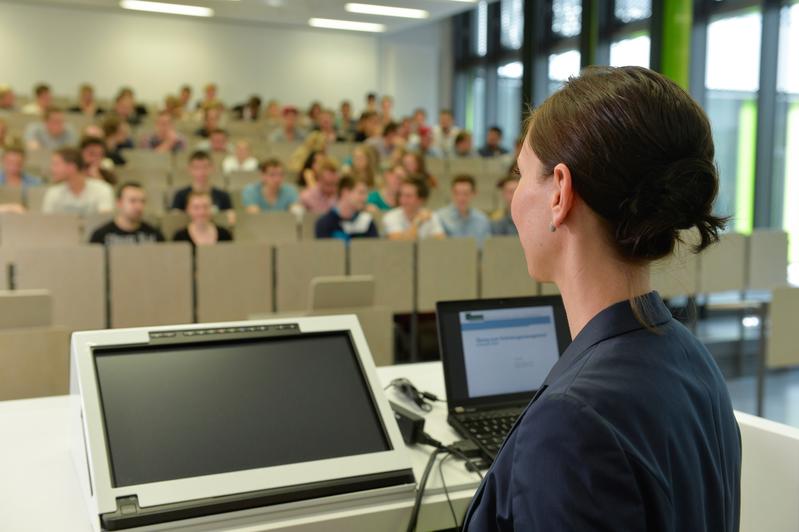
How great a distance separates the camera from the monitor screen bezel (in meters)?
1.08

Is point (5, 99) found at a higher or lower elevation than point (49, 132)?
higher

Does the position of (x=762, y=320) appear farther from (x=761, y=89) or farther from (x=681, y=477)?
(x=761, y=89)

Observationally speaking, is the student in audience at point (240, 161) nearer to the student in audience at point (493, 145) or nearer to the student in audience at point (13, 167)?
the student in audience at point (13, 167)

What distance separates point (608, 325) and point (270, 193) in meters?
6.14

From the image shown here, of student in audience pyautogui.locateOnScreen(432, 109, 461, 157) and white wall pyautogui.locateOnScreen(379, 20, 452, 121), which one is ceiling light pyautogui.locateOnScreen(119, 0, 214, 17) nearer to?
student in audience pyautogui.locateOnScreen(432, 109, 461, 157)

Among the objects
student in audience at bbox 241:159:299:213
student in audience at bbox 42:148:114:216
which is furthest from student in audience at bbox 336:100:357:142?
student in audience at bbox 42:148:114:216

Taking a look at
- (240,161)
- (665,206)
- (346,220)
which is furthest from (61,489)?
(240,161)

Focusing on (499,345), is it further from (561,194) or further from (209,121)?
(209,121)

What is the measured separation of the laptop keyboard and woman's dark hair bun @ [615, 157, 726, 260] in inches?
26.9

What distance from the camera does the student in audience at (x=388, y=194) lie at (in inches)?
260

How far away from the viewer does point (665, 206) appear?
2.54 feet

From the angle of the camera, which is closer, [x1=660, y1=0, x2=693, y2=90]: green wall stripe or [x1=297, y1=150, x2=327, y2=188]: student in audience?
[x1=297, y1=150, x2=327, y2=188]: student in audience

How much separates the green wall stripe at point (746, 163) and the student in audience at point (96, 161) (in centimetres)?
605

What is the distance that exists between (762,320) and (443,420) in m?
3.23
